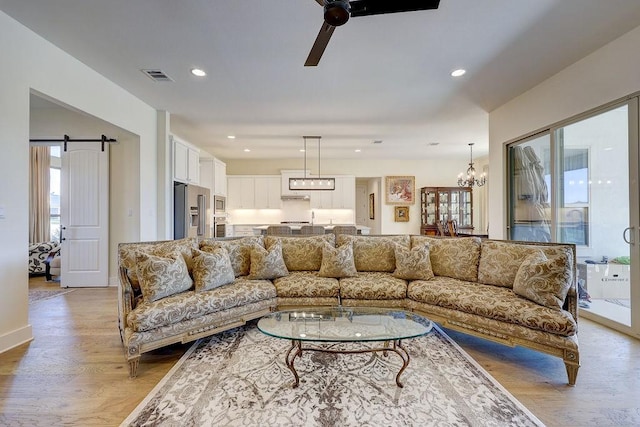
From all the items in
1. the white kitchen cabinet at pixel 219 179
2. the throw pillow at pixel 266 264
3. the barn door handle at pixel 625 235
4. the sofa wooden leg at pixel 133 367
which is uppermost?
the white kitchen cabinet at pixel 219 179

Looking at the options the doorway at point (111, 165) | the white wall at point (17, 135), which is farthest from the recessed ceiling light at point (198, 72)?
the doorway at point (111, 165)

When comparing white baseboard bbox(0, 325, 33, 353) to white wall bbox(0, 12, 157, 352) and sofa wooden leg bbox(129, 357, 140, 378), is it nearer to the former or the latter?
white wall bbox(0, 12, 157, 352)

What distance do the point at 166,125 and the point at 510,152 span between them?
5.62 metres

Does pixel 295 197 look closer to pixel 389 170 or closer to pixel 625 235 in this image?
pixel 389 170

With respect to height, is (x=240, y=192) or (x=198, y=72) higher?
(x=198, y=72)

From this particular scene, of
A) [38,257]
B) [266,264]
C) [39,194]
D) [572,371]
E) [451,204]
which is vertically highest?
[39,194]

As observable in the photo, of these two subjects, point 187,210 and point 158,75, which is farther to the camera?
point 187,210

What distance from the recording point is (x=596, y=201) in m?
3.44

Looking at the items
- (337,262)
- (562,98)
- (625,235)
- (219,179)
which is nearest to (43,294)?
(219,179)

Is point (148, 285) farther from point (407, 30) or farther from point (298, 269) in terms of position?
point (407, 30)

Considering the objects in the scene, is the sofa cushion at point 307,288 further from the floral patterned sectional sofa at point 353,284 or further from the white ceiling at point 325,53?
the white ceiling at point 325,53

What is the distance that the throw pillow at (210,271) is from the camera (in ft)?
8.98

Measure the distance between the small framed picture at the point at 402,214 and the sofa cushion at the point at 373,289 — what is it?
5.62 metres

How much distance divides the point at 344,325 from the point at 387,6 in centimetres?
214
